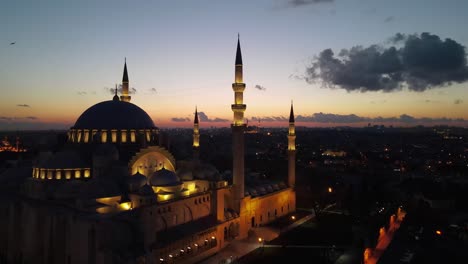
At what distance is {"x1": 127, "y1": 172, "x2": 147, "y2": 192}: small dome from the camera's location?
70.3ft

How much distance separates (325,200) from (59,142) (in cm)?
2330

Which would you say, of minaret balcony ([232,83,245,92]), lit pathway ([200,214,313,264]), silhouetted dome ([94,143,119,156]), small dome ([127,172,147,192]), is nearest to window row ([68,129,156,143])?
silhouetted dome ([94,143,119,156])

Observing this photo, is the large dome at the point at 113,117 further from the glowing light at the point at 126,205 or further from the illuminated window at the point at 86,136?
the glowing light at the point at 126,205

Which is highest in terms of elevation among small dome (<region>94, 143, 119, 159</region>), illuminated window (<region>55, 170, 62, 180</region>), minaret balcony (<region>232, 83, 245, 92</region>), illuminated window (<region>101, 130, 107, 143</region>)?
minaret balcony (<region>232, 83, 245, 92</region>)

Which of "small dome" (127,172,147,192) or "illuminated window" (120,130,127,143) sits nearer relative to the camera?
"small dome" (127,172,147,192)

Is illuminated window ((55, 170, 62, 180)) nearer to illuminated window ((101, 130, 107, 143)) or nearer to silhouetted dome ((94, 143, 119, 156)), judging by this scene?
silhouetted dome ((94, 143, 119, 156))

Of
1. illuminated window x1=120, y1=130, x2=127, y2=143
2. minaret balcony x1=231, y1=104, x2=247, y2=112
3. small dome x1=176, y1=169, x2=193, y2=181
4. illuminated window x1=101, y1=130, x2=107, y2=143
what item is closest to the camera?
small dome x1=176, y1=169, x2=193, y2=181

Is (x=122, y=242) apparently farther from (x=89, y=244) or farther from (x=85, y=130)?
(x=85, y=130)

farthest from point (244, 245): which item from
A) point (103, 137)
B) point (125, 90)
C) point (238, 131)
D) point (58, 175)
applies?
point (125, 90)

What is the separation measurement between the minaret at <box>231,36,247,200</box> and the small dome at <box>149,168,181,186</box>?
445cm

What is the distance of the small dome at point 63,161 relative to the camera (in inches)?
896

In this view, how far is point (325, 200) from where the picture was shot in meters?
33.2

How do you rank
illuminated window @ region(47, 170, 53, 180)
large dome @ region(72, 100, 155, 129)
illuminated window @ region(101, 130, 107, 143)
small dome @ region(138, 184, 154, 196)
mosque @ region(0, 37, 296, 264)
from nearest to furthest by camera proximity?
mosque @ region(0, 37, 296, 264) < small dome @ region(138, 184, 154, 196) < illuminated window @ region(47, 170, 53, 180) < illuminated window @ region(101, 130, 107, 143) < large dome @ region(72, 100, 155, 129)

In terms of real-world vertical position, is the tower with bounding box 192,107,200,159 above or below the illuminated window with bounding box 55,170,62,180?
above
